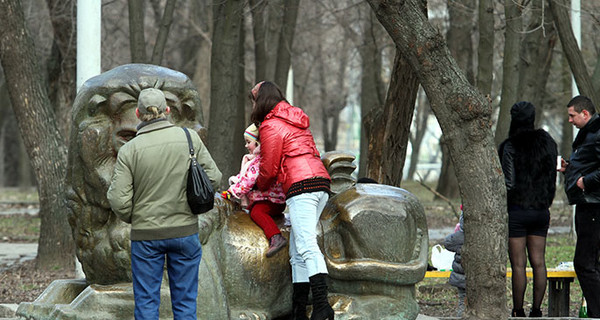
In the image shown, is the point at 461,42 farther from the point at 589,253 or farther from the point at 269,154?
the point at 269,154

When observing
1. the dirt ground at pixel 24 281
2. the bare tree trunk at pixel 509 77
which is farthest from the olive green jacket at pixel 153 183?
the bare tree trunk at pixel 509 77

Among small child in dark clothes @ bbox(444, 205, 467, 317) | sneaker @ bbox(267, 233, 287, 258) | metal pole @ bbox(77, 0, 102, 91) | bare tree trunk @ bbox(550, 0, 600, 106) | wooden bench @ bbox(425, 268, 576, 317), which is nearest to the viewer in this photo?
sneaker @ bbox(267, 233, 287, 258)

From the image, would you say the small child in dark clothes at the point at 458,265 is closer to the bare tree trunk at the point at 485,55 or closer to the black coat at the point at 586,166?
the black coat at the point at 586,166

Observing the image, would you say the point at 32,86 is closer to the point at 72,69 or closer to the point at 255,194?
the point at 72,69

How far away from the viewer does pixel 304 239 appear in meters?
5.88

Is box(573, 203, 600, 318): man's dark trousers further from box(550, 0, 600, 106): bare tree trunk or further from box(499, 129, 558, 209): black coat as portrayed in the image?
box(550, 0, 600, 106): bare tree trunk

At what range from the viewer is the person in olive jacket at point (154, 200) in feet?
16.8

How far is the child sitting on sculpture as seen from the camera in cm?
600

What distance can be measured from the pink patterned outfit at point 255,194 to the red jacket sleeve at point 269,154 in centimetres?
9

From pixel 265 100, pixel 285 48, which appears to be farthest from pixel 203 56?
pixel 265 100

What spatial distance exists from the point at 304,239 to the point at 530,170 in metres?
A: 2.52

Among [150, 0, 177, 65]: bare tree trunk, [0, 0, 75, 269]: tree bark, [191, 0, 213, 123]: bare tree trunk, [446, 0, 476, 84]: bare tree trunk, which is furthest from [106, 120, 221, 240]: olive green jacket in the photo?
[191, 0, 213, 123]: bare tree trunk

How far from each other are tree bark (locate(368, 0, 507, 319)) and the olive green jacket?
236cm

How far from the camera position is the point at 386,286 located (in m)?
6.13
